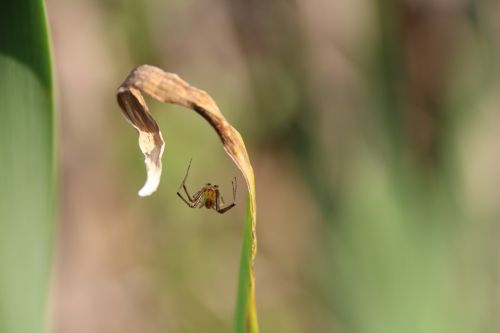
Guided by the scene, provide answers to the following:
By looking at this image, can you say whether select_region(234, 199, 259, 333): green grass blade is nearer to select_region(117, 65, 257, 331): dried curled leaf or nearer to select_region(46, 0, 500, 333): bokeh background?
select_region(117, 65, 257, 331): dried curled leaf

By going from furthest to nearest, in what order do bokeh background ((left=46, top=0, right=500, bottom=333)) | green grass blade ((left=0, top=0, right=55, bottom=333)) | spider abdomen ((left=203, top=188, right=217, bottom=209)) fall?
bokeh background ((left=46, top=0, right=500, bottom=333))
spider abdomen ((left=203, top=188, right=217, bottom=209))
green grass blade ((left=0, top=0, right=55, bottom=333))

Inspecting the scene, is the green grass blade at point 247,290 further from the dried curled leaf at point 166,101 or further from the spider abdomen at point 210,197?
the spider abdomen at point 210,197

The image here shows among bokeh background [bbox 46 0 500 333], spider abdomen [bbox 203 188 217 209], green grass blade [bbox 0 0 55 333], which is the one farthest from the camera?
bokeh background [bbox 46 0 500 333]

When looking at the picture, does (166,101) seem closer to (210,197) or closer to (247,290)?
(247,290)

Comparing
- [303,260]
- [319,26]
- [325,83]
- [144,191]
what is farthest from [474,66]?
[303,260]

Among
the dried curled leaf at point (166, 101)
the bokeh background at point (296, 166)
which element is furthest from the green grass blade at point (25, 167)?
the bokeh background at point (296, 166)

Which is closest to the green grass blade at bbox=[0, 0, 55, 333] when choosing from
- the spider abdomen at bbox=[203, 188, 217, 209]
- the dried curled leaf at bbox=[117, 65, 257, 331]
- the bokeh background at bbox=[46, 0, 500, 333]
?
the dried curled leaf at bbox=[117, 65, 257, 331]
